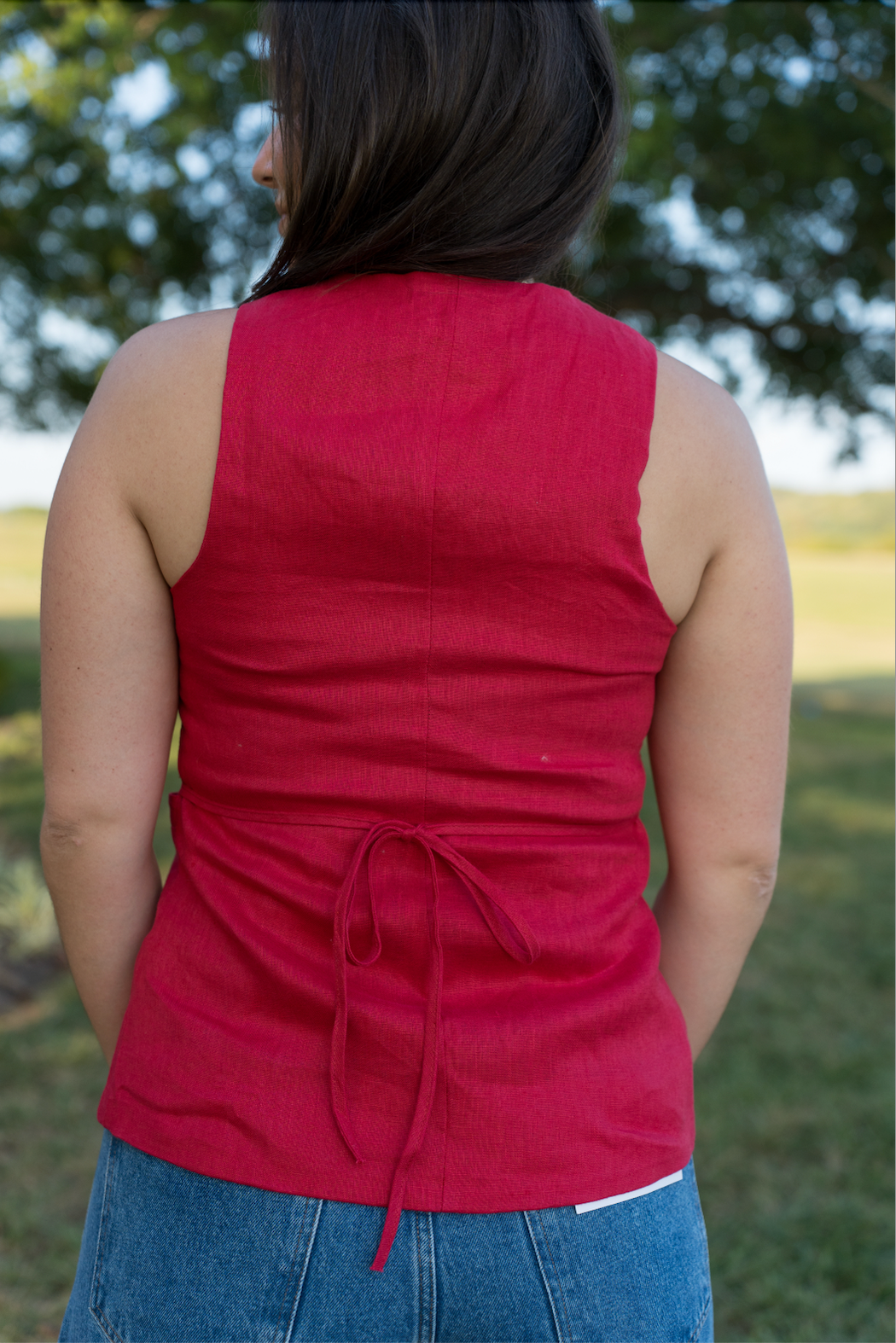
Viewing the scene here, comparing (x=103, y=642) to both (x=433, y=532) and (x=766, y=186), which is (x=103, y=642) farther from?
(x=766, y=186)

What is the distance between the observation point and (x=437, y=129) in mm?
1032

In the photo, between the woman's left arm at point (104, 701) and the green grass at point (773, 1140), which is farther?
the green grass at point (773, 1140)

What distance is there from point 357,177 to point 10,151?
6.18 meters

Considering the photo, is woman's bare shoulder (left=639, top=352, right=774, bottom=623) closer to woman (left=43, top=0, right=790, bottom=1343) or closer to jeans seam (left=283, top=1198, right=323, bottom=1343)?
woman (left=43, top=0, right=790, bottom=1343)

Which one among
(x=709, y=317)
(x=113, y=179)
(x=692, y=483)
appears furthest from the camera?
(x=709, y=317)

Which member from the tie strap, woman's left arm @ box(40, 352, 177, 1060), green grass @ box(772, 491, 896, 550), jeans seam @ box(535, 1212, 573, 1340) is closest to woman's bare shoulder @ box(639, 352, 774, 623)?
the tie strap

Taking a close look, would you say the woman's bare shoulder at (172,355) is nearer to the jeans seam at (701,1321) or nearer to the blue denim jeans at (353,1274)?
the blue denim jeans at (353,1274)

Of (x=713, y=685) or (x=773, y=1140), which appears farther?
(x=773, y=1140)

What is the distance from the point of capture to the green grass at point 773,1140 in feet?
9.05

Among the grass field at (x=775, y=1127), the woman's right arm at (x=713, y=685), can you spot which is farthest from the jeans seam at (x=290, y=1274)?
the grass field at (x=775, y=1127)

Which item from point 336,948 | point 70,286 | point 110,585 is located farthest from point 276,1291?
point 70,286

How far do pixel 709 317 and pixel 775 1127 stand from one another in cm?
554

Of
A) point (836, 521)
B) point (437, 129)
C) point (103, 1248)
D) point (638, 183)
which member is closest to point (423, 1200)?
point (103, 1248)

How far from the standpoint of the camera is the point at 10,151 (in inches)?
243
